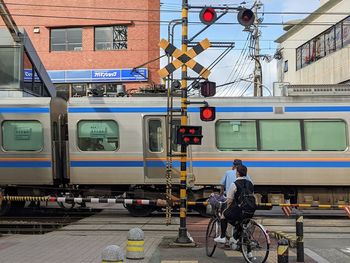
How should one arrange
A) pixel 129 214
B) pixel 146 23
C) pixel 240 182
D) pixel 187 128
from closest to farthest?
pixel 240 182, pixel 187 128, pixel 129 214, pixel 146 23

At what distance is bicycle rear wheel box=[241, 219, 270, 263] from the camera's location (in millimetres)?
8164

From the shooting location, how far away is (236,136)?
15.2m

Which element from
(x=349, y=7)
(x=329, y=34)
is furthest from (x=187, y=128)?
(x=329, y=34)

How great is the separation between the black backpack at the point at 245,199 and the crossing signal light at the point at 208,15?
142 inches

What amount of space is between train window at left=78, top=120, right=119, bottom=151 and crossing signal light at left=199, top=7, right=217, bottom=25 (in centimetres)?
588

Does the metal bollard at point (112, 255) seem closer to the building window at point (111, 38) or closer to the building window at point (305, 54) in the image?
the building window at point (305, 54)

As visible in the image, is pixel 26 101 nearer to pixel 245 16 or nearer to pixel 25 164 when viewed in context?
pixel 25 164

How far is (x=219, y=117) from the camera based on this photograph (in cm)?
1520

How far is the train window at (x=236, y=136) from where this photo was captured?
15117mm

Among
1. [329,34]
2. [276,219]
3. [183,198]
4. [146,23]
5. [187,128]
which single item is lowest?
[276,219]

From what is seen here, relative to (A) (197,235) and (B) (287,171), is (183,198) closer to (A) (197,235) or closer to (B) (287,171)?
(A) (197,235)

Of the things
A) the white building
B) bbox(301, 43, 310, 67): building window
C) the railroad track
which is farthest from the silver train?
bbox(301, 43, 310, 67): building window

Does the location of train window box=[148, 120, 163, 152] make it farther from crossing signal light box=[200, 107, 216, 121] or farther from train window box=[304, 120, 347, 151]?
crossing signal light box=[200, 107, 216, 121]

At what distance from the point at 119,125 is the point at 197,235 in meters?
4.85
